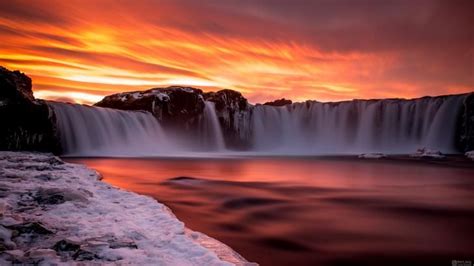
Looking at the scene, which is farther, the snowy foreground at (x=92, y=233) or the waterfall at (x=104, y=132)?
the waterfall at (x=104, y=132)

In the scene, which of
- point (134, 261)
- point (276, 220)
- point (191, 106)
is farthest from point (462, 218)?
point (191, 106)

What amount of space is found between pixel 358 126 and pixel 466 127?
1224 centimetres

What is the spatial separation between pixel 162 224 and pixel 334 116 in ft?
151

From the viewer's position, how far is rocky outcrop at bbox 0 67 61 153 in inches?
883

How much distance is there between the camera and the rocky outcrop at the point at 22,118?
22438 millimetres

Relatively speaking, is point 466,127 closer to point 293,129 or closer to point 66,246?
point 293,129

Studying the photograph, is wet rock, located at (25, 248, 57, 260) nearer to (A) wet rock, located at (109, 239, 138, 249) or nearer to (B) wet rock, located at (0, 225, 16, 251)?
(B) wet rock, located at (0, 225, 16, 251)

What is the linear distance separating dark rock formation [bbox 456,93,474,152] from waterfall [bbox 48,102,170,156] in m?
32.9

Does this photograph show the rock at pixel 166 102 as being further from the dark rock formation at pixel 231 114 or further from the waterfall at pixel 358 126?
the waterfall at pixel 358 126

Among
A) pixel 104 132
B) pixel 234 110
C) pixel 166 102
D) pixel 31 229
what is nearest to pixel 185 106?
pixel 166 102

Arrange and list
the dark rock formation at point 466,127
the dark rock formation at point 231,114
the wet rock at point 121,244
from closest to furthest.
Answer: the wet rock at point 121,244 < the dark rock formation at point 466,127 < the dark rock formation at point 231,114

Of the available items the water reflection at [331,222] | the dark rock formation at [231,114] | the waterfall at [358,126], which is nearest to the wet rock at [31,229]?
the water reflection at [331,222]

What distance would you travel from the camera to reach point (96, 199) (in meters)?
6.39

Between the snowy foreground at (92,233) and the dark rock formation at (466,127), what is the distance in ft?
137
